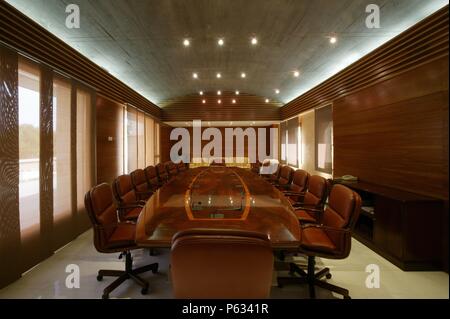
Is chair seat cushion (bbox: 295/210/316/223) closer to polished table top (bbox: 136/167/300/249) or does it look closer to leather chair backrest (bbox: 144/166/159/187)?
polished table top (bbox: 136/167/300/249)

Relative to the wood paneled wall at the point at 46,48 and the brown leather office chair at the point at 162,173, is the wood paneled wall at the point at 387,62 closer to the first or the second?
the wood paneled wall at the point at 46,48

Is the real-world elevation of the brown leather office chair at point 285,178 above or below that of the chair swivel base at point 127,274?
above

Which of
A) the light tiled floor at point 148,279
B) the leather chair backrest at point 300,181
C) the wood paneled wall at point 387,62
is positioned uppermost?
the wood paneled wall at point 387,62

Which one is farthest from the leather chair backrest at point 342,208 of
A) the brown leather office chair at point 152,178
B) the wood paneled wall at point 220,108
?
the wood paneled wall at point 220,108

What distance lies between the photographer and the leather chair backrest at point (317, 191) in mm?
2799

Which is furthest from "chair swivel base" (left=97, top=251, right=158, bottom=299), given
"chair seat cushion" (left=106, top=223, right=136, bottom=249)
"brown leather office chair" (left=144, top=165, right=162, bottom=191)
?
"brown leather office chair" (left=144, top=165, right=162, bottom=191)

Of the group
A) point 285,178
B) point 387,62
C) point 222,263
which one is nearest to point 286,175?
point 285,178

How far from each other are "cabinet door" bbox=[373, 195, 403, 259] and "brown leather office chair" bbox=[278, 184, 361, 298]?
1048 millimetres

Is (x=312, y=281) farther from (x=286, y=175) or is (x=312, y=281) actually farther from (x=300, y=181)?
(x=286, y=175)

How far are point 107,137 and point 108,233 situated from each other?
334 cm

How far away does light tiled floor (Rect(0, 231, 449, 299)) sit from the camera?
2.16 metres

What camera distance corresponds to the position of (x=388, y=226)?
2889mm

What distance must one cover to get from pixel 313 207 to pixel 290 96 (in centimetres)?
663

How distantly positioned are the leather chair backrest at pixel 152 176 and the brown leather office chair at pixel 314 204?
112 inches
